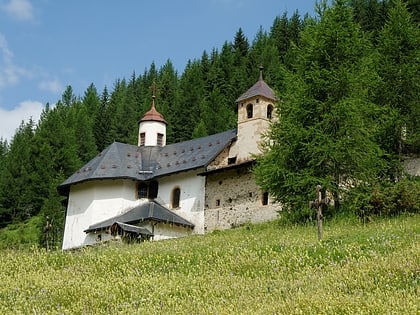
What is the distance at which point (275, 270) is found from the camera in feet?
38.0

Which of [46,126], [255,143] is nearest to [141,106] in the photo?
[46,126]

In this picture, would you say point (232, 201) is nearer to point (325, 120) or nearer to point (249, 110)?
point (249, 110)

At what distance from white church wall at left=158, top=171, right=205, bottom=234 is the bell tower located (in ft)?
8.73

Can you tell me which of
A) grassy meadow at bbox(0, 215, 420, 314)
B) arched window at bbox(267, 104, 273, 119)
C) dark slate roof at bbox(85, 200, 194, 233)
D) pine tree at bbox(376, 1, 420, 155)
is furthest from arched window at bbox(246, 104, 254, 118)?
grassy meadow at bbox(0, 215, 420, 314)

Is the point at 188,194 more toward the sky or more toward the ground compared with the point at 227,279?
more toward the sky

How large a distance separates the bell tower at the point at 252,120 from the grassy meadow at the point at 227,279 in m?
23.1

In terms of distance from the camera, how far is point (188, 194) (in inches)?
1511

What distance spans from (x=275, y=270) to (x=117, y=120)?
63589 mm

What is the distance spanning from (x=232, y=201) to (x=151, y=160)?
8487mm

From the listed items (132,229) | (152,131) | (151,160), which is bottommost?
(132,229)

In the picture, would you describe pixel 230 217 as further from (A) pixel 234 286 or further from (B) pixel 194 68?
(B) pixel 194 68

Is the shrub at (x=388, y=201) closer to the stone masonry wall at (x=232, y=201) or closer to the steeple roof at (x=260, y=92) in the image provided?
the stone masonry wall at (x=232, y=201)

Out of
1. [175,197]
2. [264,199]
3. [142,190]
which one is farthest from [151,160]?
[264,199]

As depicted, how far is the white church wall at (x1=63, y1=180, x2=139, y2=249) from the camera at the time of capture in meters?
39.3
